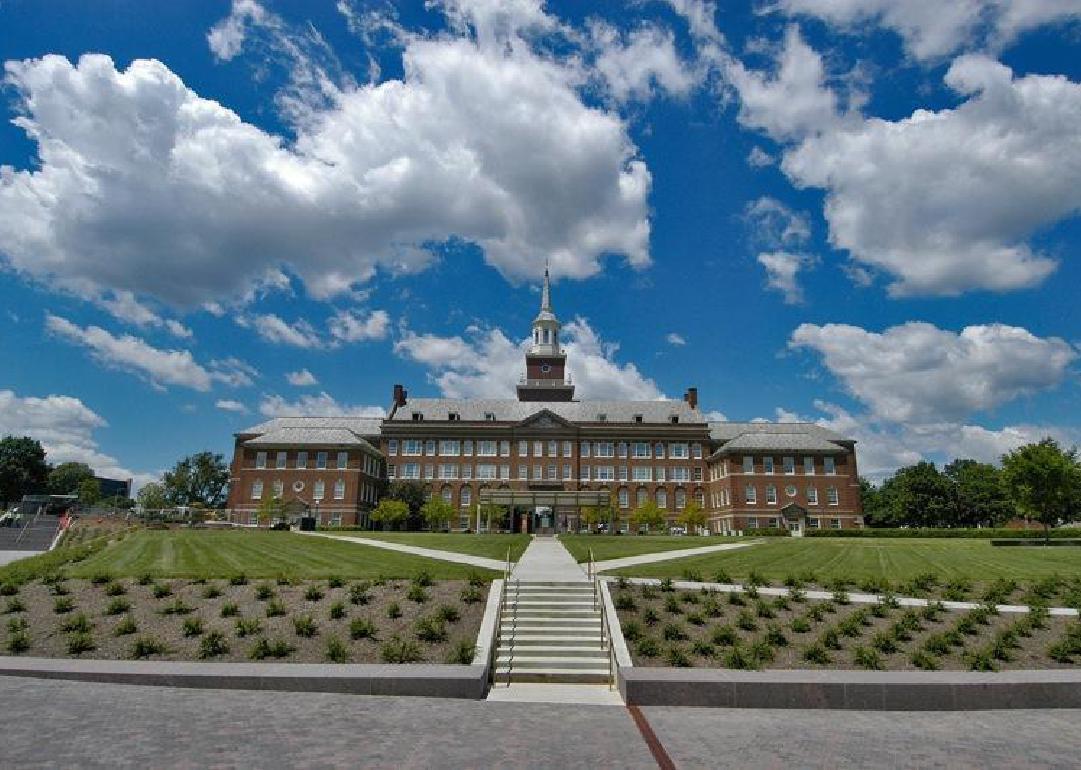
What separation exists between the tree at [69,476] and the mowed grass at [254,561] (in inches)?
5063

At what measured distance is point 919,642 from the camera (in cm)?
1504

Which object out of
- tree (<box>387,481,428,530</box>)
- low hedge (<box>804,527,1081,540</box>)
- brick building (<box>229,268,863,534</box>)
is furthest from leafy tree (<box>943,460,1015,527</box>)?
tree (<box>387,481,428,530</box>)

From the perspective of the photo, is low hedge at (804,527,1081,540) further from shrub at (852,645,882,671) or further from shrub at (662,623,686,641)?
shrub at (662,623,686,641)

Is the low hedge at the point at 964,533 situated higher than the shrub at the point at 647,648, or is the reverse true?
the low hedge at the point at 964,533

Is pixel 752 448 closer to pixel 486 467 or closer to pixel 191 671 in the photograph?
pixel 486 467

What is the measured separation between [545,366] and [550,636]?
79.9 meters

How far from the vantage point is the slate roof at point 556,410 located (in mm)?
86812

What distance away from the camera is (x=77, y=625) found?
14.6 meters

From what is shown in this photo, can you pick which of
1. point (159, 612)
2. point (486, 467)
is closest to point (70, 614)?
point (159, 612)

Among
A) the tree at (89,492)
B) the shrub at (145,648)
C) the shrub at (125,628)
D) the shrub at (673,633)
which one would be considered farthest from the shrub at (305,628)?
the tree at (89,492)

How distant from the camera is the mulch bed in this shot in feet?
45.0

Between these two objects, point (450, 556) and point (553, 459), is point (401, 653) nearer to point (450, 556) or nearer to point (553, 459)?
point (450, 556)

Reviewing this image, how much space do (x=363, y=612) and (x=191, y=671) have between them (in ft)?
13.6

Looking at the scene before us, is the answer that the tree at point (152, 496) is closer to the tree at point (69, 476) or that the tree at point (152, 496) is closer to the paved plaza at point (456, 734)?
the tree at point (69, 476)
